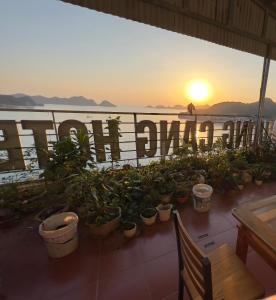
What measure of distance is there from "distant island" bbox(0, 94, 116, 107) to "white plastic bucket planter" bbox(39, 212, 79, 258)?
60.3 inches

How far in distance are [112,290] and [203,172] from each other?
2031 millimetres

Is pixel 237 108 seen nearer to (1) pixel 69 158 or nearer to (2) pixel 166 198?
(2) pixel 166 198

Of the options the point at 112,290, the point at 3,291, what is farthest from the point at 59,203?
the point at 112,290

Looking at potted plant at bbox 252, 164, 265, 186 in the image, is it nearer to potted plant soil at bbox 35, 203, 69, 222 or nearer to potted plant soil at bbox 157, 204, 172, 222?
potted plant soil at bbox 157, 204, 172, 222

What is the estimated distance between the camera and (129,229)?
180cm

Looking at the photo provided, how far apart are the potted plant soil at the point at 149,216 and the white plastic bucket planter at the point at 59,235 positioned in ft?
2.40

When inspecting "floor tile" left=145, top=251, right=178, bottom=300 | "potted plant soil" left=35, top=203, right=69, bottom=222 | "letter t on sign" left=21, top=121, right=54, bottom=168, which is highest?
"letter t on sign" left=21, top=121, right=54, bottom=168

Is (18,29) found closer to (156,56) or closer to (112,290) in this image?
(156,56)

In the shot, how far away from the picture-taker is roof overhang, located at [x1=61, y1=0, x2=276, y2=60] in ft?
5.91

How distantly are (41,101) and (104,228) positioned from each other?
2.07 meters

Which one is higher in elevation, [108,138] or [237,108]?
[237,108]

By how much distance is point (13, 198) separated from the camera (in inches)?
85.3

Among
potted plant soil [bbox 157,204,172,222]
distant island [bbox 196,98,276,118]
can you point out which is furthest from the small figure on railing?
potted plant soil [bbox 157,204,172,222]

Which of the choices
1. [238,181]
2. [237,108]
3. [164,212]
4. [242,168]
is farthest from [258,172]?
[237,108]
